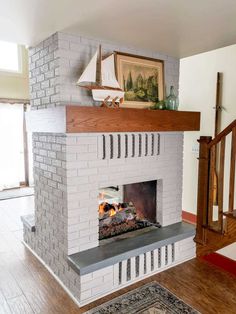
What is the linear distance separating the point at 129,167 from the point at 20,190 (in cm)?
435

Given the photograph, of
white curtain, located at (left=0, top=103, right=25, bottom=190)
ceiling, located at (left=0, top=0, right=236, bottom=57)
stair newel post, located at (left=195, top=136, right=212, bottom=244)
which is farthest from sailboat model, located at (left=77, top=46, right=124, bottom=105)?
white curtain, located at (left=0, top=103, right=25, bottom=190)

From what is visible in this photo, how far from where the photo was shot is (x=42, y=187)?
9.49ft

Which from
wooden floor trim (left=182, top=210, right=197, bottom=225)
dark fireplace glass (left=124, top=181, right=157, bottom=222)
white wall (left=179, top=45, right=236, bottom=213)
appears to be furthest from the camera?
wooden floor trim (left=182, top=210, right=197, bottom=225)

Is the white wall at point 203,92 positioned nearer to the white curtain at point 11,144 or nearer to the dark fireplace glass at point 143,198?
the dark fireplace glass at point 143,198

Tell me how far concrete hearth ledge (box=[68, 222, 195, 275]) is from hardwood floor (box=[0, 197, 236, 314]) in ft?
1.07

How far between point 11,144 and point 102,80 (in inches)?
179

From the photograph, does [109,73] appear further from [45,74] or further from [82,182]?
[82,182]

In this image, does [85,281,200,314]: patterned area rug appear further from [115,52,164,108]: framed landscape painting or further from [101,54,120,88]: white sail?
[101,54,120,88]: white sail

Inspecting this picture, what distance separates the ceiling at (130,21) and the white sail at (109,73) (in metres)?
0.21

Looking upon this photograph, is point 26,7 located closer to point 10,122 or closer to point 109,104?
point 109,104

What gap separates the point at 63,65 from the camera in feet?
7.85

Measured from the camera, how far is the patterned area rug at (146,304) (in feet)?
7.29

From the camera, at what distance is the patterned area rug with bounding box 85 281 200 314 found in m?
2.22

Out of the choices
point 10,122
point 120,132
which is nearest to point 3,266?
point 120,132
